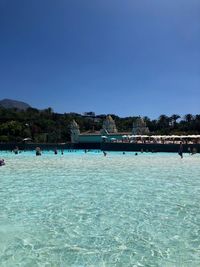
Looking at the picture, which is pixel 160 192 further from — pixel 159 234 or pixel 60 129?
pixel 60 129

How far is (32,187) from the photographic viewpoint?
60.0 feet

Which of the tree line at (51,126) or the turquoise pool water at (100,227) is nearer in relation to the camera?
the turquoise pool water at (100,227)

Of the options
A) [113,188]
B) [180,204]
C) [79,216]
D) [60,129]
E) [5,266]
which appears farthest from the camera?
[60,129]

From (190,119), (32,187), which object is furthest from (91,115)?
(32,187)

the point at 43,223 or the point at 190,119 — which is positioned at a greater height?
the point at 190,119

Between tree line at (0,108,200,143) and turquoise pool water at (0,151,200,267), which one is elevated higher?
tree line at (0,108,200,143)

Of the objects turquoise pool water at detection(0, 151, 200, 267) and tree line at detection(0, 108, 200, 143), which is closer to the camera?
turquoise pool water at detection(0, 151, 200, 267)

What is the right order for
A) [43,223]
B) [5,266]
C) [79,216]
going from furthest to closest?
[79,216] → [43,223] → [5,266]

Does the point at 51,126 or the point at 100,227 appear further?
the point at 51,126

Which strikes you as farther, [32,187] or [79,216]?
[32,187]

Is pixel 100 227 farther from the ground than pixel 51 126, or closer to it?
closer to it

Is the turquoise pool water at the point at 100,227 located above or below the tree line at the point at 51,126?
below

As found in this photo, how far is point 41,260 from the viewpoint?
24.2 ft

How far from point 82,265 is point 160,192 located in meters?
9.53
